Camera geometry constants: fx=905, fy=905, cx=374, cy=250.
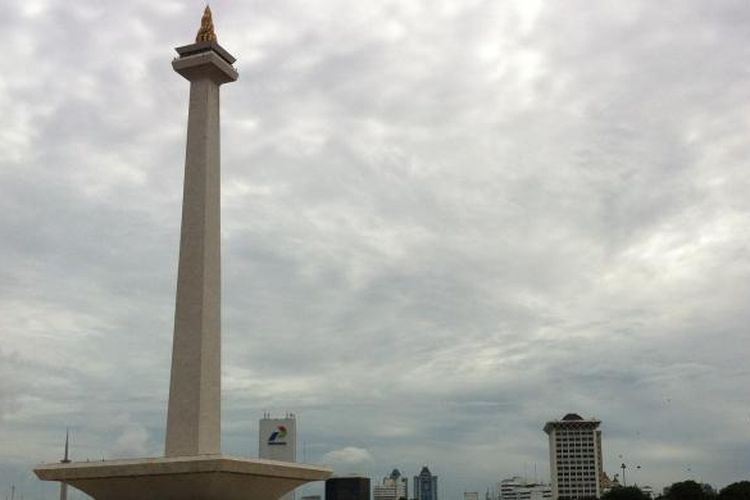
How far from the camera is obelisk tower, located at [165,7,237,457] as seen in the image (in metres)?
42.8

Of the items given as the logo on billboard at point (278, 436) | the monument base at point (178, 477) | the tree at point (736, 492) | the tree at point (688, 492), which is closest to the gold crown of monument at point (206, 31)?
the monument base at point (178, 477)

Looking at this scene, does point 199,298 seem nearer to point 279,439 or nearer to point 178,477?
point 178,477

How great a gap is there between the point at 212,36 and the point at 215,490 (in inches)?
926

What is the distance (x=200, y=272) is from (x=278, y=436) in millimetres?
113876

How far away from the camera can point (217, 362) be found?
44.4 meters

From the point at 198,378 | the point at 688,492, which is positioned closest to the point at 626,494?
the point at 688,492

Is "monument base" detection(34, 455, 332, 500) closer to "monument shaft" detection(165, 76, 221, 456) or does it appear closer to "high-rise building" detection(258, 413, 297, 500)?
"monument shaft" detection(165, 76, 221, 456)

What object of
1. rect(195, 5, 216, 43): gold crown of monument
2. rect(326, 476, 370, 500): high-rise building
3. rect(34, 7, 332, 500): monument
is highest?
rect(195, 5, 216, 43): gold crown of monument

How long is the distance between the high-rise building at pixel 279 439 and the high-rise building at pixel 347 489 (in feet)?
136

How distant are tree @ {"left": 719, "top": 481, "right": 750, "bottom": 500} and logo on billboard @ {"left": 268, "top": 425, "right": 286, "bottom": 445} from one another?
72.2 metres

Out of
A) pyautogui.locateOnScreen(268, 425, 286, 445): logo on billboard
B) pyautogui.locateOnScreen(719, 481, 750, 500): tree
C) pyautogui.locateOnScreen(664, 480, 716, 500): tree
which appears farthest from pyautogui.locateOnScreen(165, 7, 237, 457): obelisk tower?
pyautogui.locateOnScreen(268, 425, 286, 445): logo on billboard

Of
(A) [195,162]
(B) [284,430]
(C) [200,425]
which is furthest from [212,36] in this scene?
(B) [284,430]

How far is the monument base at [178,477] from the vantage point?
37812mm

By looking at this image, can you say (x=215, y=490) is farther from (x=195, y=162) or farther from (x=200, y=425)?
(x=195, y=162)
